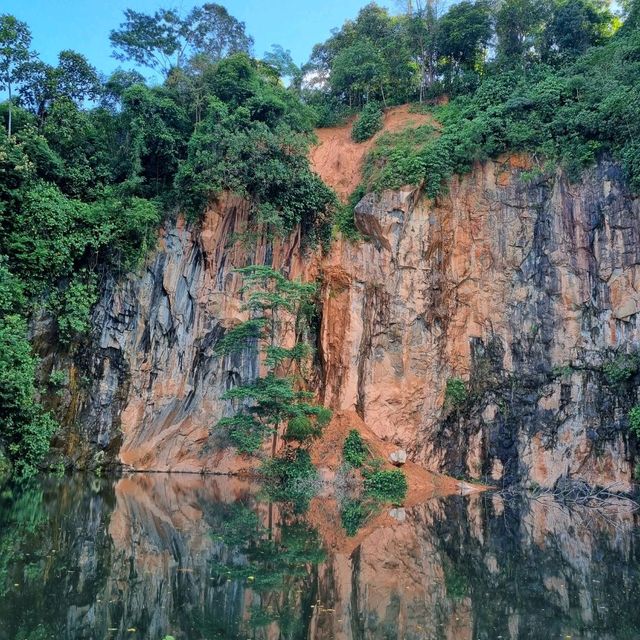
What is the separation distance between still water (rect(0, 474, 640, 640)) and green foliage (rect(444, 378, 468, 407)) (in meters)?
8.40

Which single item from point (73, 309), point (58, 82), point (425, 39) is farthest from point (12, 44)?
point (425, 39)

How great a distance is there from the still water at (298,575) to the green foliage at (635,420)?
20.6 ft

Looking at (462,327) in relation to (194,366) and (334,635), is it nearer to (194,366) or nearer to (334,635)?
(194,366)

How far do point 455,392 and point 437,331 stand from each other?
2234mm

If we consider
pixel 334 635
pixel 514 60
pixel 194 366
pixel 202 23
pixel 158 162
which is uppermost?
pixel 202 23

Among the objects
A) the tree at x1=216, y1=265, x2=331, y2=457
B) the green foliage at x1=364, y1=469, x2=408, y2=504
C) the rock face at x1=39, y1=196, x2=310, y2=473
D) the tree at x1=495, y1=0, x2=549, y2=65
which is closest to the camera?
the tree at x1=216, y1=265, x2=331, y2=457

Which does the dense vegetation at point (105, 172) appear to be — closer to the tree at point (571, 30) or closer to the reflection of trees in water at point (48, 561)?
the reflection of trees in water at point (48, 561)

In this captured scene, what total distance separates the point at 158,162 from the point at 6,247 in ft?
20.6

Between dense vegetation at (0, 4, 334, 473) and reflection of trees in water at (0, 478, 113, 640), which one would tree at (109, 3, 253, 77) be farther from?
reflection of trees in water at (0, 478, 113, 640)

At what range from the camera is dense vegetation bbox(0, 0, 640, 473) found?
55.0ft

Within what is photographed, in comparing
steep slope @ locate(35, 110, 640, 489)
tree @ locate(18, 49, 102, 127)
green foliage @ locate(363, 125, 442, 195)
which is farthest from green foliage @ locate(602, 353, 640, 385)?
tree @ locate(18, 49, 102, 127)

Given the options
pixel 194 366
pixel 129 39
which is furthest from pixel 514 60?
pixel 194 366

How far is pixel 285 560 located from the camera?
6906 mm

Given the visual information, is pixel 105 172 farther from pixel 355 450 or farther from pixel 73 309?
pixel 355 450
